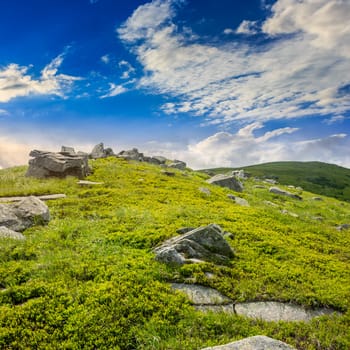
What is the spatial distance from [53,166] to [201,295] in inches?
980

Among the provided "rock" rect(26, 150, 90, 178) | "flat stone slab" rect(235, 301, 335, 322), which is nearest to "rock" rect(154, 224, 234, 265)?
"flat stone slab" rect(235, 301, 335, 322)

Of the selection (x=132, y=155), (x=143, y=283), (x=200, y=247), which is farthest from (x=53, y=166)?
(x=132, y=155)

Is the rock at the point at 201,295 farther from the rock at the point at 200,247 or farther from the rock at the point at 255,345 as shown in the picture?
the rock at the point at 255,345

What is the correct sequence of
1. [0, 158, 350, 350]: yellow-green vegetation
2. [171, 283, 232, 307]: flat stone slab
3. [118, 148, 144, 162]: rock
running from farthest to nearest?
[118, 148, 144, 162]: rock < [171, 283, 232, 307]: flat stone slab < [0, 158, 350, 350]: yellow-green vegetation

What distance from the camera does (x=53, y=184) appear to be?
26.4 metres

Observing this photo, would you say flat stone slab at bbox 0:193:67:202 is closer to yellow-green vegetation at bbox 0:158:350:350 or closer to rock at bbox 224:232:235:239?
yellow-green vegetation at bbox 0:158:350:350

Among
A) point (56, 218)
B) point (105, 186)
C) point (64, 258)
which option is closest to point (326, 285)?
point (64, 258)

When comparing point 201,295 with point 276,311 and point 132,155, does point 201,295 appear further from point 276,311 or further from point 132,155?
point 132,155

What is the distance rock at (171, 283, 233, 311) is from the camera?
31.7ft

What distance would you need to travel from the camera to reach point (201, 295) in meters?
9.96

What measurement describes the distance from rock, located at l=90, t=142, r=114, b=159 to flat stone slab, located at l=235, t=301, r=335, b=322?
152 ft

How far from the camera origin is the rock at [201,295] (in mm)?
9648

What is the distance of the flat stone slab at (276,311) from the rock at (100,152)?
152ft

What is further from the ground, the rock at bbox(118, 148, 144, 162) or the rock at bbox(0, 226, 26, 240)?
the rock at bbox(118, 148, 144, 162)
